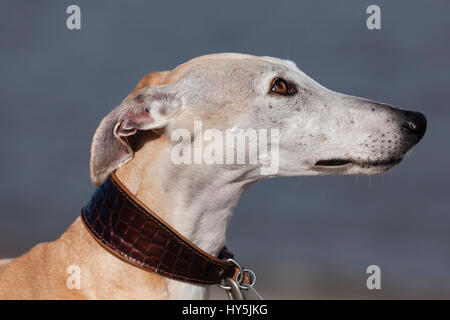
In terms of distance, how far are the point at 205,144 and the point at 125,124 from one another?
0.52 metres

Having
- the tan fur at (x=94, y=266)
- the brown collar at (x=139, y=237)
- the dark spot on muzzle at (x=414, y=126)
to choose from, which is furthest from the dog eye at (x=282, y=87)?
the brown collar at (x=139, y=237)

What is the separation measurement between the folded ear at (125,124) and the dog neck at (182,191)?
0.11m

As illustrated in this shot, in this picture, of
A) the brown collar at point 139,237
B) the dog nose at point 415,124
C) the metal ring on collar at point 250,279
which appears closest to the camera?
the brown collar at point 139,237

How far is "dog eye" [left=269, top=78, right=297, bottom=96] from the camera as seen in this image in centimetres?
321

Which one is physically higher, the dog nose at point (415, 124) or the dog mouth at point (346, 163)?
the dog nose at point (415, 124)

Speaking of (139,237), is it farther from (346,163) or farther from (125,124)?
(346,163)

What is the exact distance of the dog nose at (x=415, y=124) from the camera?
3.11 meters

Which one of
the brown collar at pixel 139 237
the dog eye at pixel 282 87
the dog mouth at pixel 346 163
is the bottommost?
the brown collar at pixel 139 237

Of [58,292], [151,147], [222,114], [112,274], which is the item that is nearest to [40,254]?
[58,292]

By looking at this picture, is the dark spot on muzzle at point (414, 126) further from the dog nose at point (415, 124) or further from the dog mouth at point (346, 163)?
the dog mouth at point (346, 163)

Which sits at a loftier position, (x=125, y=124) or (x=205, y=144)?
(x=125, y=124)

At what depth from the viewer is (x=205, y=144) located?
3.00 m

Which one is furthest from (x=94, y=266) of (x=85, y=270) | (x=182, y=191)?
(x=182, y=191)

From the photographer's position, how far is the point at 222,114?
121 inches
